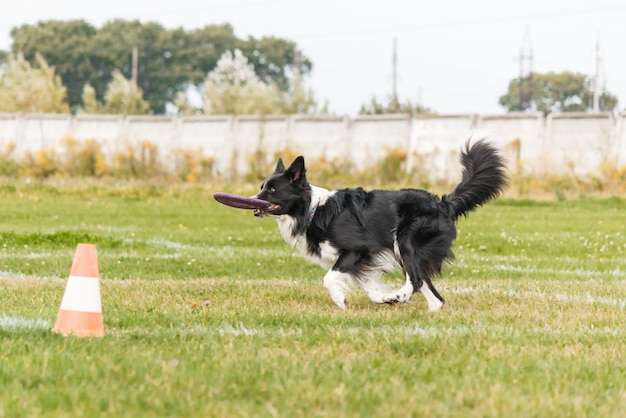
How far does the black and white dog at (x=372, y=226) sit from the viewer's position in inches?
294

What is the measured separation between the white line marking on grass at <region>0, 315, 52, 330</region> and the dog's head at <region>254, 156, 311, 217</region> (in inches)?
86.2

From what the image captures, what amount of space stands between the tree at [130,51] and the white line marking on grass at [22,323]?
82.6 m

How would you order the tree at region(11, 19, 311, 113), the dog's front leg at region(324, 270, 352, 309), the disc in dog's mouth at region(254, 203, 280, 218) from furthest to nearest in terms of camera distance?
the tree at region(11, 19, 311, 113) → the disc in dog's mouth at region(254, 203, 280, 218) → the dog's front leg at region(324, 270, 352, 309)

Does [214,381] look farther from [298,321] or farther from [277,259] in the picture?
[277,259]

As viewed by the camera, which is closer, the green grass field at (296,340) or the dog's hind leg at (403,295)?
the green grass field at (296,340)

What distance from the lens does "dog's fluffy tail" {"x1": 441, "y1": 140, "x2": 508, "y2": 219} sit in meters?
7.80

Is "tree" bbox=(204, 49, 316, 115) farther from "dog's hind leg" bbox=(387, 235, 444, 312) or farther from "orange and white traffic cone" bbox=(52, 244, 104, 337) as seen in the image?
"orange and white traffic cone" bbox=(52, 244, 104, 337)

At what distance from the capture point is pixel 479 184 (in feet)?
25.6

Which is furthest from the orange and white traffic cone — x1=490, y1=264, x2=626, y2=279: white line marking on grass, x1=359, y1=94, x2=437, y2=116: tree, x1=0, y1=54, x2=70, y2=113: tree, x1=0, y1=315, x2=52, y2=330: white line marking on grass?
x1=0, y1=54, x2=70, y2=113: tree

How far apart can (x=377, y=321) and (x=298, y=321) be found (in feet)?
1.93

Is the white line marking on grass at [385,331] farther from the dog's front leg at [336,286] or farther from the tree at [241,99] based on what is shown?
the tree at [241,99]

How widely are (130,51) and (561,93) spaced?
4981 cm

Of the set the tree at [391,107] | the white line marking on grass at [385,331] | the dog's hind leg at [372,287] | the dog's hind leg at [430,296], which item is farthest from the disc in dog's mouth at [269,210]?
the tree at [391,107]

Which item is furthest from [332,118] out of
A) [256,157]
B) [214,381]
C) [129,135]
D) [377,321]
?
[214,381]
